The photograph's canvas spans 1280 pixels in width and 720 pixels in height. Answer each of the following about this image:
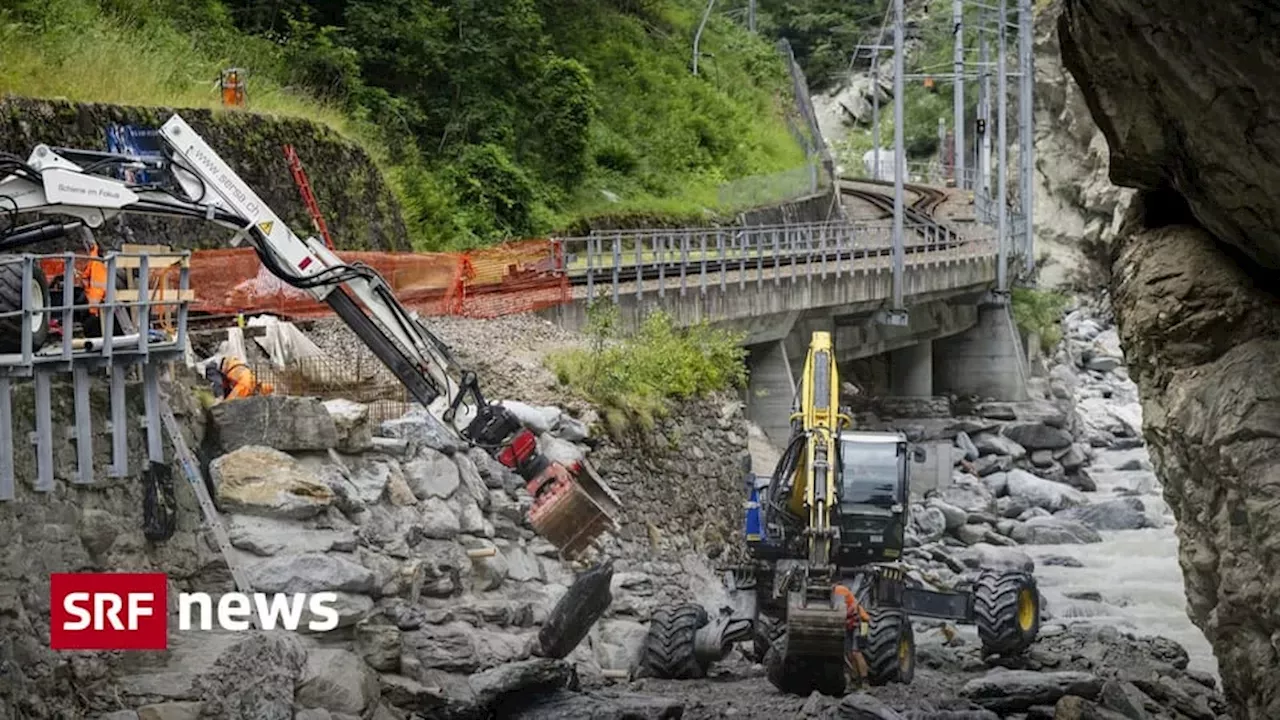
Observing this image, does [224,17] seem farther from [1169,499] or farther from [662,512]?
[1169,499]

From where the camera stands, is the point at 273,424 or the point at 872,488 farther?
the point at 872,488

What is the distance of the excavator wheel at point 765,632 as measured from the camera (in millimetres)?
19656

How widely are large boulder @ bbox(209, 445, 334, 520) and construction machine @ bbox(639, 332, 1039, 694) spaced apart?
15.3ft

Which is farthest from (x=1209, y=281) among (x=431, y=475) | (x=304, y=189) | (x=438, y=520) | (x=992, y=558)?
(x=992, y=558)

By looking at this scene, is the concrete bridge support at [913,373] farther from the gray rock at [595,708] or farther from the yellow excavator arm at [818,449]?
the gray rock at [595,708]

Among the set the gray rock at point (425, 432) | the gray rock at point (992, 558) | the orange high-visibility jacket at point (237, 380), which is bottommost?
the gray rock at point (992, 558)

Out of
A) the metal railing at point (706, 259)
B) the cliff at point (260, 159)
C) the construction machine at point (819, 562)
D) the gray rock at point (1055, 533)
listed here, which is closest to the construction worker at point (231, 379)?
the cliff at point (260, 159)

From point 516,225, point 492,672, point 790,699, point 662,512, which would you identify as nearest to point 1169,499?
point 790,699

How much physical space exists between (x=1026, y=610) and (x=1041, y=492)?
1804cm

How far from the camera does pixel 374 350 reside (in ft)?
58.4

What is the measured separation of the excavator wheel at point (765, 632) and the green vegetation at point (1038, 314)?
36.1m

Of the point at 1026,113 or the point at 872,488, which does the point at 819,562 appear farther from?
the point at 1026,113

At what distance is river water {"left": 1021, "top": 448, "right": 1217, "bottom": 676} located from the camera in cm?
2558

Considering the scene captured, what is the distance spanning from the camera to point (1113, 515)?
3588 centimetres
